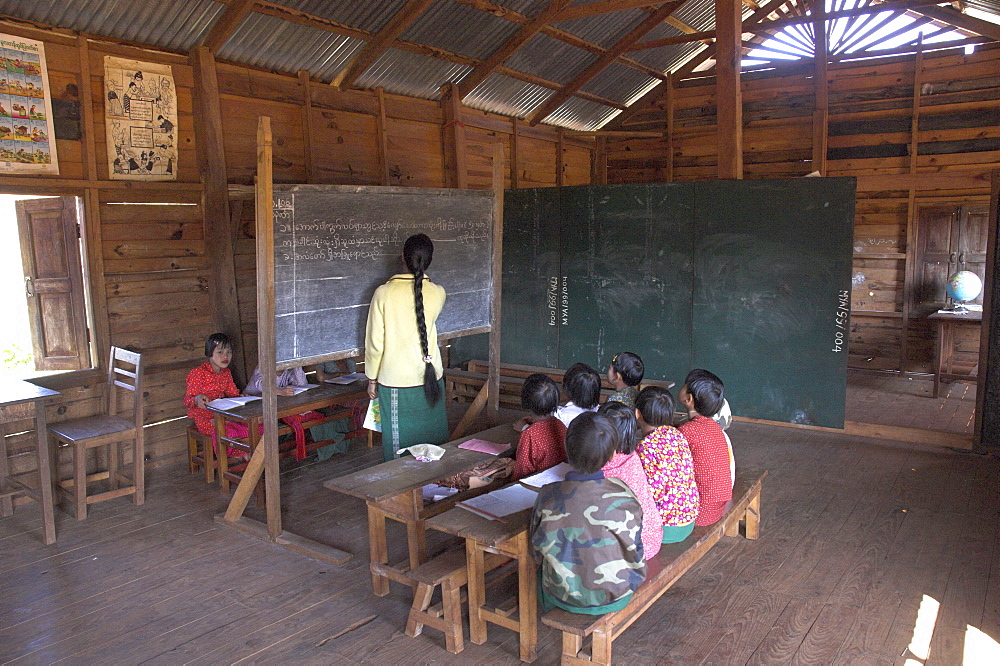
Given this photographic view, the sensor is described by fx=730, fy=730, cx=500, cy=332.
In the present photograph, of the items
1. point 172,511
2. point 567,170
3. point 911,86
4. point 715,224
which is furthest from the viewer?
point 567,170

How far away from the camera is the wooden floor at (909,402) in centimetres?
641

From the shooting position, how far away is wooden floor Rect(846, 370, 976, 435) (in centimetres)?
641

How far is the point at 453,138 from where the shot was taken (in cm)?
747

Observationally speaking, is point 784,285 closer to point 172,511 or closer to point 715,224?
point 715,224

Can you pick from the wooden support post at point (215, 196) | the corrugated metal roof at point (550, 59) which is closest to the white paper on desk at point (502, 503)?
the wooden support post at point (215, 196)

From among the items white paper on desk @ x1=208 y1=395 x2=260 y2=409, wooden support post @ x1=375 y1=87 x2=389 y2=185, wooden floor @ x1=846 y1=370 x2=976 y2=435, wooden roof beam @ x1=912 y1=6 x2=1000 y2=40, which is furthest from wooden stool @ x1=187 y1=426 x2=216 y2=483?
wooden roof beam @ x1=912 y1=6 x2=1000 y2=40

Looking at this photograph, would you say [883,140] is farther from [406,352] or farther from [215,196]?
[215,196]

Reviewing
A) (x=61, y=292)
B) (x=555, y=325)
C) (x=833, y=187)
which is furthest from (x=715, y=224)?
(x=61, y=292)

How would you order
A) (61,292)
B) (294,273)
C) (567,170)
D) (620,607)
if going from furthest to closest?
(567,170)
(61,292)
(294,273)
(620,607)

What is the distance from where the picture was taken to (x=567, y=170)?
9.76m

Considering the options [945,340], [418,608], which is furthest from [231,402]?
[945,340]

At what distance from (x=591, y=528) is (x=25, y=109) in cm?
423

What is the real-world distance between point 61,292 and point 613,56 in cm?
616

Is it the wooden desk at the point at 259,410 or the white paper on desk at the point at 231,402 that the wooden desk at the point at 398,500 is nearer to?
the wooden desk at the point at 259,410
